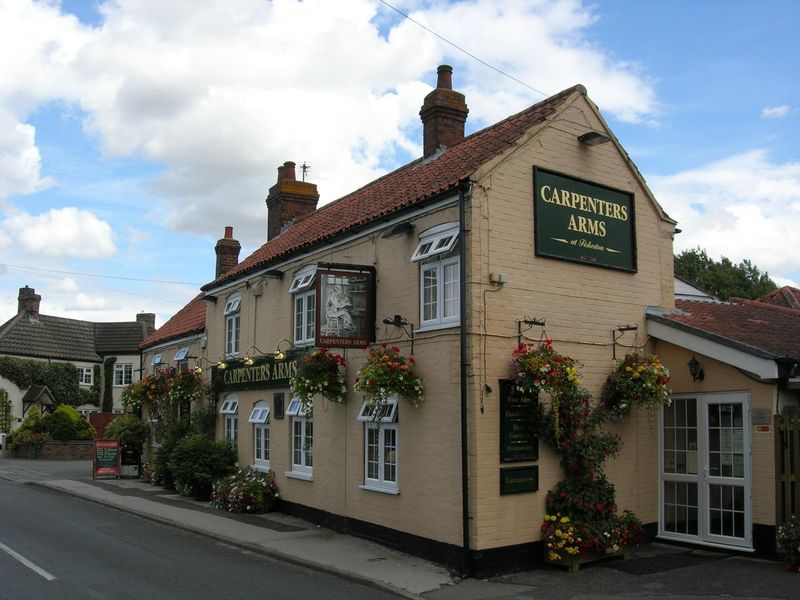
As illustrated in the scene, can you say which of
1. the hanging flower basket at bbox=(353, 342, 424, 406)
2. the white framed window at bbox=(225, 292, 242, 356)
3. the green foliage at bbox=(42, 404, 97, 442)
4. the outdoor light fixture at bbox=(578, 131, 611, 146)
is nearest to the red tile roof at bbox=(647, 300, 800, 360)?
the outdoor light fixture at bbox=(578, 131, 611, 146)

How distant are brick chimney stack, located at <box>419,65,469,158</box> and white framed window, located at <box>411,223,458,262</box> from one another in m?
4.95

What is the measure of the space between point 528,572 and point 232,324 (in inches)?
443

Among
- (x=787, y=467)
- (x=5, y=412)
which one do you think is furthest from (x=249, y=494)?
(x=5, y=412)

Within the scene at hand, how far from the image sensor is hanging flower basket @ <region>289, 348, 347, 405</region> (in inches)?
531

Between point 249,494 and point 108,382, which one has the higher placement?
point 108,382

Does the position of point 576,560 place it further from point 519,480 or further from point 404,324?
point 404,324

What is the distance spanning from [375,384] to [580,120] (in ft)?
19.0

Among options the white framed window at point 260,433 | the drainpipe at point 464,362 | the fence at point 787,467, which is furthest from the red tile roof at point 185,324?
the fence at point 787,467

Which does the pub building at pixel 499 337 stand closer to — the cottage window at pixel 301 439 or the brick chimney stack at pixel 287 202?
the cottage window at pixel 301 439

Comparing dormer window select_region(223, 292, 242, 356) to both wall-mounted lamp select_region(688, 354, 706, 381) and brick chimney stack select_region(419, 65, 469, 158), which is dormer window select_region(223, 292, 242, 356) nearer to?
brick chimney stack select_region(419, 65, 469, 158)

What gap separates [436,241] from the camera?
38.7 feet

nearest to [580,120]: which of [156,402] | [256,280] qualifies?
[256,280]

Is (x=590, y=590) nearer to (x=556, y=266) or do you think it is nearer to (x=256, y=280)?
(x=556, y=266)

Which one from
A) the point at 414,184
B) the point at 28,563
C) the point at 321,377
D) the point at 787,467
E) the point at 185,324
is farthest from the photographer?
the point at 185,324
